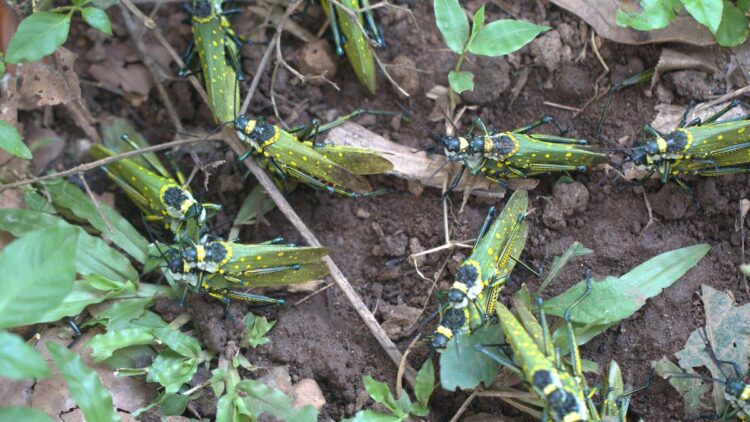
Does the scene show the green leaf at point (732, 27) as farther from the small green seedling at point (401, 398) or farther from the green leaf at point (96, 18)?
the green leaf at point (96, 18)

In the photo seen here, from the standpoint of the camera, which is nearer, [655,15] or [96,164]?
[655,15]

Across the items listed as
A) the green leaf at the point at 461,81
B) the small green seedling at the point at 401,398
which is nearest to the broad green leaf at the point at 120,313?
the small green seedling at the point at 401,398

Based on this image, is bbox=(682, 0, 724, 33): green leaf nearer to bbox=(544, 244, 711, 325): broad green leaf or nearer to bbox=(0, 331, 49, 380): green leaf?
bbox=(544, 244, 711, 325): broad green leaf

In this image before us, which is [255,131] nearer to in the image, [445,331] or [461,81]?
[461,81]

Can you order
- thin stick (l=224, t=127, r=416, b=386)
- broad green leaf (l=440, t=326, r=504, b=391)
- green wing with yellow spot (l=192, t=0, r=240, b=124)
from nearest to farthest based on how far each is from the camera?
broad green leaf (l=440, t=326, r=504, b=391), thin stick (l=224, t=127, r=416, b=386), green wing with yellow spot (l=192, t=0, r=240, b=124)

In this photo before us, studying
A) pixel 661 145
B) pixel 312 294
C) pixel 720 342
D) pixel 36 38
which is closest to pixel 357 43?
pixel 312 294

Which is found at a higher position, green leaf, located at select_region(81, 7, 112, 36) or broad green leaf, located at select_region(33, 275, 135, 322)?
green leaf, located at select_region(81, 7, 112, 36)

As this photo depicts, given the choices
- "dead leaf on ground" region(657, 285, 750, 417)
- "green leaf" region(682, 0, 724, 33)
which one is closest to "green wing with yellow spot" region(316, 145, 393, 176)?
"green leaf" region(682, 0, 724, 33)
